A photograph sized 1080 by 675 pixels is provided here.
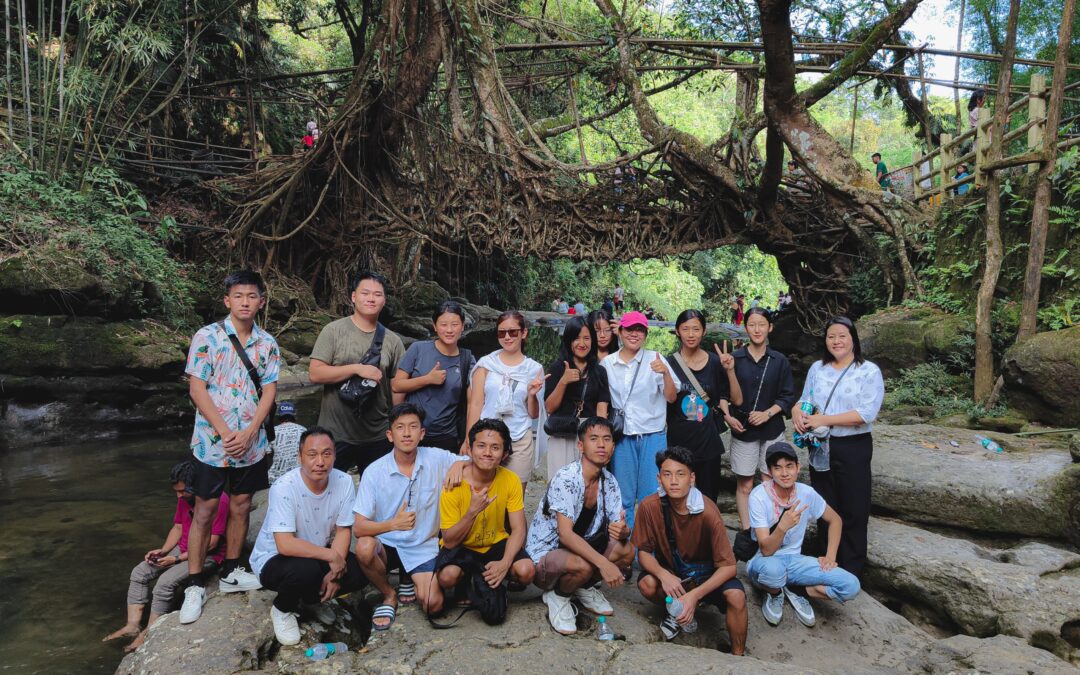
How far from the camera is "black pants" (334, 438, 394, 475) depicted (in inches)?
160

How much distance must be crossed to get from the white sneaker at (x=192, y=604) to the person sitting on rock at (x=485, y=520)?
1.20m

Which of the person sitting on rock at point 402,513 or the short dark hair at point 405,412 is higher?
the short dark hair at point 405,412

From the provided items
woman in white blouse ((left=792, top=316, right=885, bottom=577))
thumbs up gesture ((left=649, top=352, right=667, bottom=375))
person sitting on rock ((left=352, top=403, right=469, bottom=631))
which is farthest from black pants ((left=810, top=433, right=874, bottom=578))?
person sitting on rock ((left=352, top=403, right=469, bottom=631))

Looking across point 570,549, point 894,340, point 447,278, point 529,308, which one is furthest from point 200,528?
point 529,308

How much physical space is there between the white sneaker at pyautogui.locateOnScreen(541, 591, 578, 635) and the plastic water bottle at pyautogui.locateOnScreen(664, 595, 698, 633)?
47cm

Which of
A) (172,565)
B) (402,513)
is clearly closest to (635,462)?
(402,513)

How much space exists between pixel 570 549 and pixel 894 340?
708 cm

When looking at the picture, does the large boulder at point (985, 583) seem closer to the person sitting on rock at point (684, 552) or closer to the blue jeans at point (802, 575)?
the blue jeans at point (802, 575)

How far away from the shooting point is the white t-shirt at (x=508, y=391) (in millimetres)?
4027

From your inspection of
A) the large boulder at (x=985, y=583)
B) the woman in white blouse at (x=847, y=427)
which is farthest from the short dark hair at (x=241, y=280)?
the large boulder at (x=985, y=583)

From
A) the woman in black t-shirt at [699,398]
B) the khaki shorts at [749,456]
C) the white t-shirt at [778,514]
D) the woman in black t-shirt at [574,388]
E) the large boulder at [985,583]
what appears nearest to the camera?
the large boulder at [985,583]

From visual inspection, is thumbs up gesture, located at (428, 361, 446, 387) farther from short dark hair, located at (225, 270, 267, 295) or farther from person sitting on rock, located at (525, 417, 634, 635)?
short dark hair, located at (225, 270, 267, 295)

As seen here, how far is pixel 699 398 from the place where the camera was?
4.22m

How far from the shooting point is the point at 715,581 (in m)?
3.39
